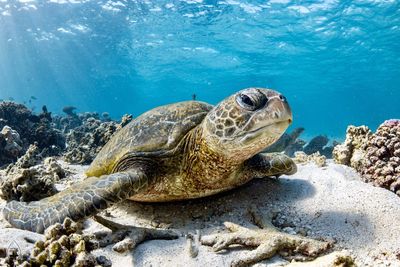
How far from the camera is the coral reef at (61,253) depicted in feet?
6.78

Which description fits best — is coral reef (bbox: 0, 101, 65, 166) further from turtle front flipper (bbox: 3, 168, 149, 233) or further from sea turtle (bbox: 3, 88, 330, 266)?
turtle front flipper (bbox: 3, 168, 149, 233)

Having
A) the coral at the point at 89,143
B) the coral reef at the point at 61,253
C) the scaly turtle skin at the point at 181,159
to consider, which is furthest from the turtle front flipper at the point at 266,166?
the coral at the point at 89,143

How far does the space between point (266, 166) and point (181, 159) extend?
116 centimetres

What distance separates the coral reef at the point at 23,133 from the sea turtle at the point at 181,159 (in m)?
5.44

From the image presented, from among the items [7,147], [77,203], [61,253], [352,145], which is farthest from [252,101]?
[7,147]

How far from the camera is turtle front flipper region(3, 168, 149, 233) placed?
2.82 meters

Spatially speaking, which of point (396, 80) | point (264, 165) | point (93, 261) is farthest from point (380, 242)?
point (396, 80)

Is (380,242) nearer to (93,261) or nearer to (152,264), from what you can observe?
(152,264)

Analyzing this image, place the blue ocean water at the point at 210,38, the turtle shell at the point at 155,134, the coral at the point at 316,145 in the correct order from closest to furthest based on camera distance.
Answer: the turtle shell at the point at 155,134 < the coral at the point at 316,145 < the blue ocean water at the point at 210,38

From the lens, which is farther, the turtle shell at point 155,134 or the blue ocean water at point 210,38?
the blue ocean water at point 210,38

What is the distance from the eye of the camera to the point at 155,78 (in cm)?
5347

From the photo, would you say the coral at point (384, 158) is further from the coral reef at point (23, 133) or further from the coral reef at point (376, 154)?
the coral reef at point (23, 133)

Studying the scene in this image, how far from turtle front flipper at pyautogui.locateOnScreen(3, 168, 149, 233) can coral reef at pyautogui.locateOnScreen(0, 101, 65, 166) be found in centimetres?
601

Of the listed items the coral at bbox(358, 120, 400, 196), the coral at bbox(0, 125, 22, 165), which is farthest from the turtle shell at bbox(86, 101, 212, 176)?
the coral at bbox(0, 125, 22, 165)
